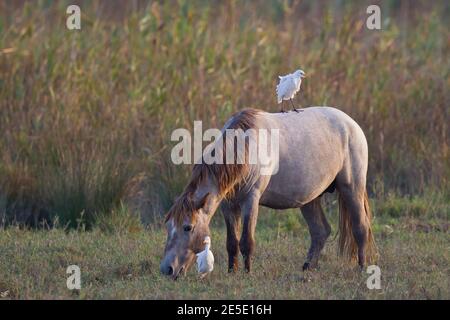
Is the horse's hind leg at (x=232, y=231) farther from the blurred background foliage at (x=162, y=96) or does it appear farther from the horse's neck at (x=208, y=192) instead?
the blurred background foliage at (x=162, y=96)

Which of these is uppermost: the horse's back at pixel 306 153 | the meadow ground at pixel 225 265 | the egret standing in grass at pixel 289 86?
the egret standing in grass at pixel 289 86

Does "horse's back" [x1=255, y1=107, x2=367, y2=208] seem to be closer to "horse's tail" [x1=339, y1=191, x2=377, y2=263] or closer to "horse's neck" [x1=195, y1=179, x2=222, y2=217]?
"horse's tail" [x1=339, y1=191, x2=377, y2=263]

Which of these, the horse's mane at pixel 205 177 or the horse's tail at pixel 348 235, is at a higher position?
the horse's mane at pixel 205 177

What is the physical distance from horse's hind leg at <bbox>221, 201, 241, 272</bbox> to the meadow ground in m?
0.10

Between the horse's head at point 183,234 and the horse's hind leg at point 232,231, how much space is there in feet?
1.27

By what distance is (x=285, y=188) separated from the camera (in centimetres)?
749

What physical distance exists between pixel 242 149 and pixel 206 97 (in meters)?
4.38

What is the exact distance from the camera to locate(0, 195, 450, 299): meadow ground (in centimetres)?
671

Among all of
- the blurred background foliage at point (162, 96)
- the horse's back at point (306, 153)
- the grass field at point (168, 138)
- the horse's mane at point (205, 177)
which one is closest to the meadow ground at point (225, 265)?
the grass field at point (168, 138)

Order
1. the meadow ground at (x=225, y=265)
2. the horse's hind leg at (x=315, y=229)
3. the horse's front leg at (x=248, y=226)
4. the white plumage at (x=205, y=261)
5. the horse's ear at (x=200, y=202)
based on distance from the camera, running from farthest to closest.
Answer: the horse's hind leg at (x=315, y=229), the horse's front leg at (x=248, y=226), the horse's ear at (x=200, y=202), the white plumage at (x=205, y=261), the meadow ground at (x=225, y=265)

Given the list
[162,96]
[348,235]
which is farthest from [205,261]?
[162,96]

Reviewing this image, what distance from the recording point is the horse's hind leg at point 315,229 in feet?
26.2

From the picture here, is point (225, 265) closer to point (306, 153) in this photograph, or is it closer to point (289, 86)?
point (306, 153)

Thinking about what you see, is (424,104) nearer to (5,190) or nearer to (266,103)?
(266,103)
